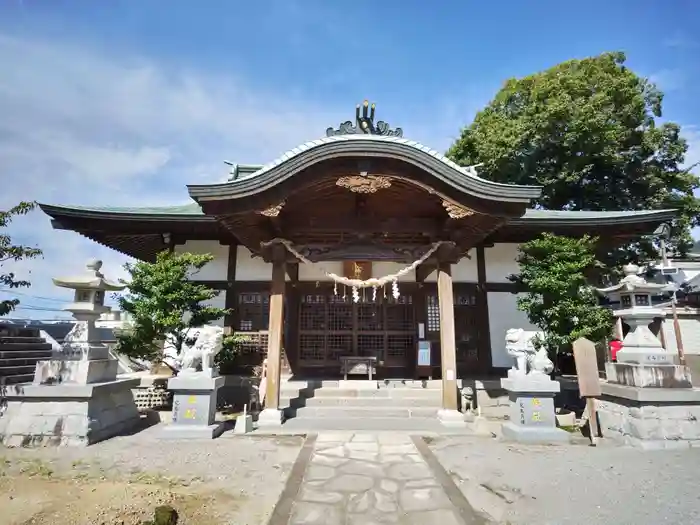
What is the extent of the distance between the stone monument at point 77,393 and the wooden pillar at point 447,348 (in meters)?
6.90

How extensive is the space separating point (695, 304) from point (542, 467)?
57.5 ft

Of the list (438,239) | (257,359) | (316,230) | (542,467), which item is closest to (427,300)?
(438,239)

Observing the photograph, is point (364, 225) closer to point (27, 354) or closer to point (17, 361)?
point (17, 361)

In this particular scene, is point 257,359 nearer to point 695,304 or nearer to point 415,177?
point 415,177

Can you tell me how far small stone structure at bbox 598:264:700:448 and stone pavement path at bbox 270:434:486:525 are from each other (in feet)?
12.5

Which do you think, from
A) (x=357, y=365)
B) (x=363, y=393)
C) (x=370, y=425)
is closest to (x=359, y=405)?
(x=363, y=393)

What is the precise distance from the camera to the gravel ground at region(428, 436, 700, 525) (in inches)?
157

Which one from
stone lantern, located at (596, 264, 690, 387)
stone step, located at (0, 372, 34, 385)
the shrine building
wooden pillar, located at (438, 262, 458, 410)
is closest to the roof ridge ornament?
the shrine building

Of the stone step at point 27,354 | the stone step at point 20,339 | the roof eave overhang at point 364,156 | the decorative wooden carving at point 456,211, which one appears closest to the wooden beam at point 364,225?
the decorative wooden carving at point 456,211

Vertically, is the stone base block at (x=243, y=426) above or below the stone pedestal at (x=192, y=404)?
below

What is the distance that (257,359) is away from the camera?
35.9ft

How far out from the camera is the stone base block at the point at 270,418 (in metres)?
7.68

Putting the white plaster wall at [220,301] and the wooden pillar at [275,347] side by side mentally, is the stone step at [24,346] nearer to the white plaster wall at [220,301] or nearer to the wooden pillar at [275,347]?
the white plaster wall at [220,301]

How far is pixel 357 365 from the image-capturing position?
10625 mm
